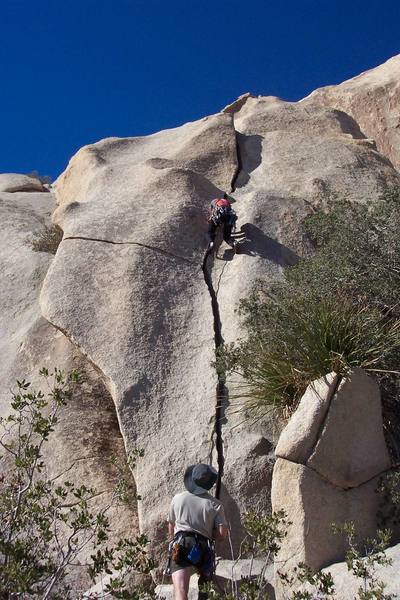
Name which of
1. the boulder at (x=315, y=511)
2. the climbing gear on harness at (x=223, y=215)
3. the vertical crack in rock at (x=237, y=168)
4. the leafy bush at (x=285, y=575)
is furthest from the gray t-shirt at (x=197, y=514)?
the vertical crack in rock at (x=237, y=168)

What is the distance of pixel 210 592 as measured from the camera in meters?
5.20

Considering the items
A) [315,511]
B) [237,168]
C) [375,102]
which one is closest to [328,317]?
[315,511]

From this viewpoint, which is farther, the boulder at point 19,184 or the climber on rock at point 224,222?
the boulder at point 19,184

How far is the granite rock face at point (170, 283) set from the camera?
983cm

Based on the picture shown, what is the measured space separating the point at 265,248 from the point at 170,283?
1913 millimetres

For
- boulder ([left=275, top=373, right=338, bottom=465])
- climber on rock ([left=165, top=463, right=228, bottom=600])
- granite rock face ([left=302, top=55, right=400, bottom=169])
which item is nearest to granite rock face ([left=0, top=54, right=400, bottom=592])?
boulder ([left=275, top=373, right=338, bottom=465])

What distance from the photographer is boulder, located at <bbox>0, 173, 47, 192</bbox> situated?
23.1 meters

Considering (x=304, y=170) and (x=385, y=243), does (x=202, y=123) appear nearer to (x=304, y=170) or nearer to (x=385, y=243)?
(x=304, y=170)

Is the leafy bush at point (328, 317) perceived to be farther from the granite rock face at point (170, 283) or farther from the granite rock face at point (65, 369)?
the granite rock face at point (65, 369)

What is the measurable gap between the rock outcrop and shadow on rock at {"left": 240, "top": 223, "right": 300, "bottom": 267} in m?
4.51

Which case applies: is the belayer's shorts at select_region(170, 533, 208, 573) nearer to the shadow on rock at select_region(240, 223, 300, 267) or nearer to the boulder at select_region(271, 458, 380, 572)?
the boulder at select_region(271, 458, 380, 572)

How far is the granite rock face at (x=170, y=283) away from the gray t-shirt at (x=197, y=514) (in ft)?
4.35

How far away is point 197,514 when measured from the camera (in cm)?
742

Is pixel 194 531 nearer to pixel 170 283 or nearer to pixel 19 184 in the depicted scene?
pixel 170 283
